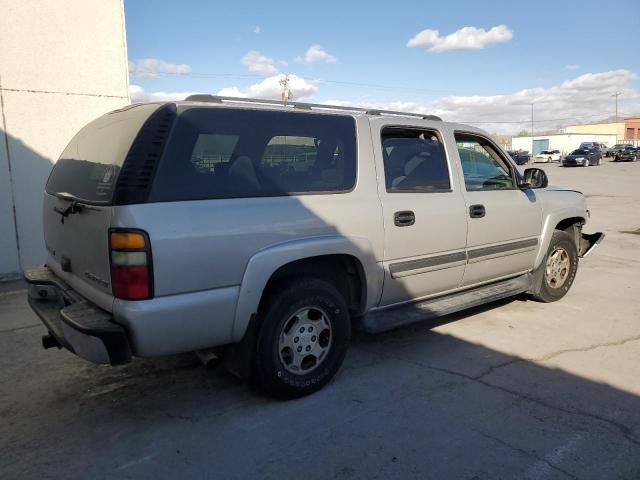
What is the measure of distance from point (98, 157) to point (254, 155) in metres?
0.97

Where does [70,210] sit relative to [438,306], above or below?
above

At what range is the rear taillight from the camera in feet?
8.91

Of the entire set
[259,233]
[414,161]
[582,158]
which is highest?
[582,158]

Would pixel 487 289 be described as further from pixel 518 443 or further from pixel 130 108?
pixel 130 108

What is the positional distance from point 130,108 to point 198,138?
2.37 ft

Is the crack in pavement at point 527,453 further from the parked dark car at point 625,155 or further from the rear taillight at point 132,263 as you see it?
the parked dark car at point 625,155

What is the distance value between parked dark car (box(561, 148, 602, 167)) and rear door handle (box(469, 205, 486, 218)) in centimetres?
4187

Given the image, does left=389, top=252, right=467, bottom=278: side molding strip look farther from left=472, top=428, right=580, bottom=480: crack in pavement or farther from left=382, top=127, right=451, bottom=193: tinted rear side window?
left=472, top=428, right=580, bottom=480: crack in pavement

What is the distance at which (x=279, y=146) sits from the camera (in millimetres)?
3416

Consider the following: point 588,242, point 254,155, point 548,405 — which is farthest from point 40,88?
point 588,242

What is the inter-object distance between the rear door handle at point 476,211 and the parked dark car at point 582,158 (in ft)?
137

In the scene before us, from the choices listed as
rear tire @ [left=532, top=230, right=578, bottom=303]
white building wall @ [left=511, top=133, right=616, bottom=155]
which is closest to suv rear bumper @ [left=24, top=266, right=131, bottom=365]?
rear tire @ [left=532, top=230, right=578, bottom=303]

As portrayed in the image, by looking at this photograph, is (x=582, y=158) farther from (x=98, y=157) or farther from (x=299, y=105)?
(x=98, y=157)

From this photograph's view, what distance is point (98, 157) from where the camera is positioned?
3.23m
